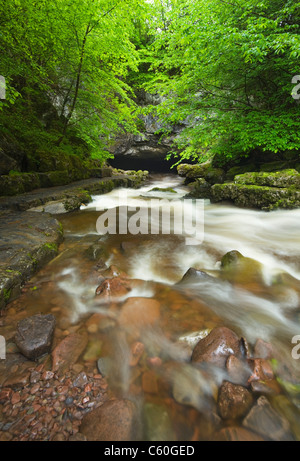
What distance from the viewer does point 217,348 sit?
1.71 meters

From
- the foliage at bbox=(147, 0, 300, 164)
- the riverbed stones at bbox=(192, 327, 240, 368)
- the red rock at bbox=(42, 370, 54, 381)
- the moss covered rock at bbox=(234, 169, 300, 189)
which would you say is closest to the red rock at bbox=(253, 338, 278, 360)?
the riverbed stones at bbox=(192, 327, 240, 368)

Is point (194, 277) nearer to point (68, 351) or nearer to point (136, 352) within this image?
point (136, 352)

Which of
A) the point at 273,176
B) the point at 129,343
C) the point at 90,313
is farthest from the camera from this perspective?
the point at 273,176

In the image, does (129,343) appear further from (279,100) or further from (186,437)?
(279,100)

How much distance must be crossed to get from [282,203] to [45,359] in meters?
7.39

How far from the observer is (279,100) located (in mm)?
7617

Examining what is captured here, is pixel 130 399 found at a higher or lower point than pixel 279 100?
lower

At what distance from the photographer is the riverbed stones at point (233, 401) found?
1336mm

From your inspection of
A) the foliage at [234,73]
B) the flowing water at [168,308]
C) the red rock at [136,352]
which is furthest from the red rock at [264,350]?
the foliage at [234,73]

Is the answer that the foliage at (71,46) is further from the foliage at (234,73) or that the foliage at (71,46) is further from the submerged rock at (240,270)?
the submerged rock at (240,270)

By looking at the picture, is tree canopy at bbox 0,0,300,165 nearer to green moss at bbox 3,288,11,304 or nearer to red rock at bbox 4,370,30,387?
green moss at bbox 3,288,11,304

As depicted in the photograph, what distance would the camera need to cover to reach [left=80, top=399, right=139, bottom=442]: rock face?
1.21 metres

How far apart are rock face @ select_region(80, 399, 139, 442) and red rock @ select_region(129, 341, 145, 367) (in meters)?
0.39
